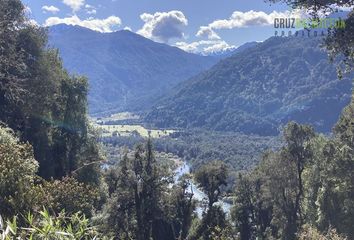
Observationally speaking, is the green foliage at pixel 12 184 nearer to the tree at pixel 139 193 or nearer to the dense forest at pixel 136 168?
the dense forest at pixel 136 168

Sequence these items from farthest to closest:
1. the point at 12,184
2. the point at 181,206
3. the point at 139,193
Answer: the point at 181,206 → the point at 139,193 → the point at 12,184

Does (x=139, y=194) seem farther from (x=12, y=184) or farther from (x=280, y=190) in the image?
(x=12, y=184)

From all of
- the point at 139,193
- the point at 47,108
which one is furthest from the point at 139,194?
the point at 47,108

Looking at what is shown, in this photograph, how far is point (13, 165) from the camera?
14.5 metres

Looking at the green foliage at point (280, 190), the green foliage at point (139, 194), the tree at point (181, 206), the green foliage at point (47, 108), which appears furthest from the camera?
the tree at point (181, 206)

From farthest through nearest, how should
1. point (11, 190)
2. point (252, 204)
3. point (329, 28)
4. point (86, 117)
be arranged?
point (252, 204) < point (86, 117) < point (329, 28) < point (11, 190)

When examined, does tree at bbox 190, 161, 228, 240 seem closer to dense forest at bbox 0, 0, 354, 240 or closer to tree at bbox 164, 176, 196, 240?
dense forest at bbox 0, 0, 354, 240

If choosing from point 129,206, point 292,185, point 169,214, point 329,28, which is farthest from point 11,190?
point 292,185

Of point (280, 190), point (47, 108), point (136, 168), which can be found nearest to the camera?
point (47, 108)

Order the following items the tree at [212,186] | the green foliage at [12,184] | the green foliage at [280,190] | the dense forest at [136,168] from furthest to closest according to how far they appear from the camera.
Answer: the tree at [212,186], the green foliage at [280,190], the dense forest at [136,168], the green foliage at [12,184]

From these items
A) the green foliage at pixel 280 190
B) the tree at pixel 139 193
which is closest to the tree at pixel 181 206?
the tree at pixel 139 193

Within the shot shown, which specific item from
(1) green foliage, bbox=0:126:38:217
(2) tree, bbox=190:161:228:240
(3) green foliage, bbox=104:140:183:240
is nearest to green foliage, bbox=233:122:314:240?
(2) tree, bbox=190:161:228:240

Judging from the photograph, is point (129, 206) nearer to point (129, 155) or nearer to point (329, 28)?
point (129, 155)

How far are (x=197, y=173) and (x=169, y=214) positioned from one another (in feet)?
16.8
